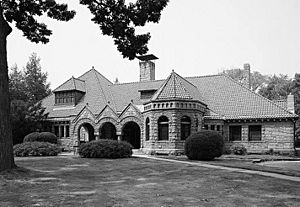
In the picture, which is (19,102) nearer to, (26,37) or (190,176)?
(26,37)

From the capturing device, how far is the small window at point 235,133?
100.0ft

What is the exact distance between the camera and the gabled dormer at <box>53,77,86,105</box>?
36750 millimetres

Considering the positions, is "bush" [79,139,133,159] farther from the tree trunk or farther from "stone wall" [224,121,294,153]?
"stone wall" [224,121,294,153]

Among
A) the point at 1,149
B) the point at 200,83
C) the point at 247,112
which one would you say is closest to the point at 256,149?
the point at 247,112

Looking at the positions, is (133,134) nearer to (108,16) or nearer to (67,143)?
(67,143)

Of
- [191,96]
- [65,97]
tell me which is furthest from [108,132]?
[191,96]

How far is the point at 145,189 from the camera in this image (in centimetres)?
1034

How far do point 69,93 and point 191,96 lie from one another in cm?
1484

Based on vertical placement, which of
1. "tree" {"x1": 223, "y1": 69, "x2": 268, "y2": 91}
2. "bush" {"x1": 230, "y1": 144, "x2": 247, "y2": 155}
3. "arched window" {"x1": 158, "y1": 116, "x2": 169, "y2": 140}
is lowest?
"bush" {"x1": 230, "y1": 144, "x2": 247, "y2": 155}

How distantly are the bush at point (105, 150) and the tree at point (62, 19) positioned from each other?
8.30 meters

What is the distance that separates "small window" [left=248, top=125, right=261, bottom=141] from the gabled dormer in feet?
60.0

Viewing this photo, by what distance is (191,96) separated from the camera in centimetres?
2862

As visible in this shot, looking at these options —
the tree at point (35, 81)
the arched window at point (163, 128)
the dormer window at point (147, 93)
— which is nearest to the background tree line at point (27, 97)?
the tree at point (35, 81)

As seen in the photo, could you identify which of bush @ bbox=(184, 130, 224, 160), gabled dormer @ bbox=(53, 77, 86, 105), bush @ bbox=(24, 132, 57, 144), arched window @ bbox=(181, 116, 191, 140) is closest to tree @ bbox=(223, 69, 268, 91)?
gabled dormer @ bbox=(53, 77, 86, 105)
